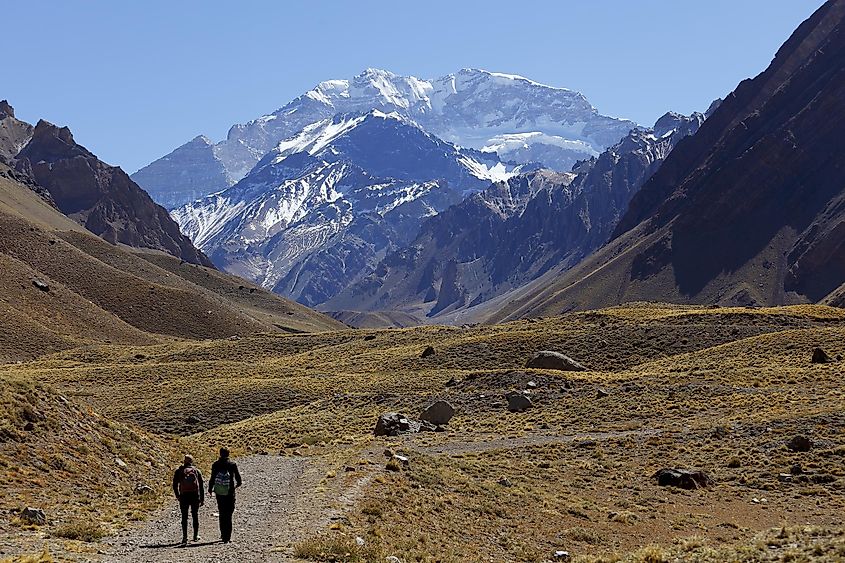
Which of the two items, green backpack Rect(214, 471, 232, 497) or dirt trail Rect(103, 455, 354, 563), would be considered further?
green backpack Rect(214, 471, 232, 497)

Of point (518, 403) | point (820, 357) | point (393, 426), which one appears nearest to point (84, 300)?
point (518, 403)

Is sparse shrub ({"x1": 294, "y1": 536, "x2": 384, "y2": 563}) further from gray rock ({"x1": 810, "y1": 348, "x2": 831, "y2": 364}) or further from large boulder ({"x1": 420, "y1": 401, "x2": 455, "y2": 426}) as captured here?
gray rock ({"x1": 810, "y1": 348, "x2": 831, "y2": 364})

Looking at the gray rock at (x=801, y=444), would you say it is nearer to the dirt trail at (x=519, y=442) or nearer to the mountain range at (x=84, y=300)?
the dirt trail at (x=519, y=442)

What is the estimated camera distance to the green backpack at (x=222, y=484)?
21516 millimetres

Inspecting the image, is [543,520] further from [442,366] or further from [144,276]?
[144,276]

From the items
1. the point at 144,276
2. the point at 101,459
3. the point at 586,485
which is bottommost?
the point at 586,485

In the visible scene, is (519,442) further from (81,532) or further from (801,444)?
(81,532)

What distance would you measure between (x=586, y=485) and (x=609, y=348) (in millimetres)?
41516

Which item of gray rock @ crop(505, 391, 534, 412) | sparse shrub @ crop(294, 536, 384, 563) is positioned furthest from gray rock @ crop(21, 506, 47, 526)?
gray rock @ crop(505, 391, 534, 412)

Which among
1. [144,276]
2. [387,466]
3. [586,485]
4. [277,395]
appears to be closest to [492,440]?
[586,485]

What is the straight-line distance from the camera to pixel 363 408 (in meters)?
57.8

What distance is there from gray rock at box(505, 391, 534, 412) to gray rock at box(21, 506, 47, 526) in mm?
34533

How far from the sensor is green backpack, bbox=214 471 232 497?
21.5 metres

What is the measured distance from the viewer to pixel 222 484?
21547 millimetres
